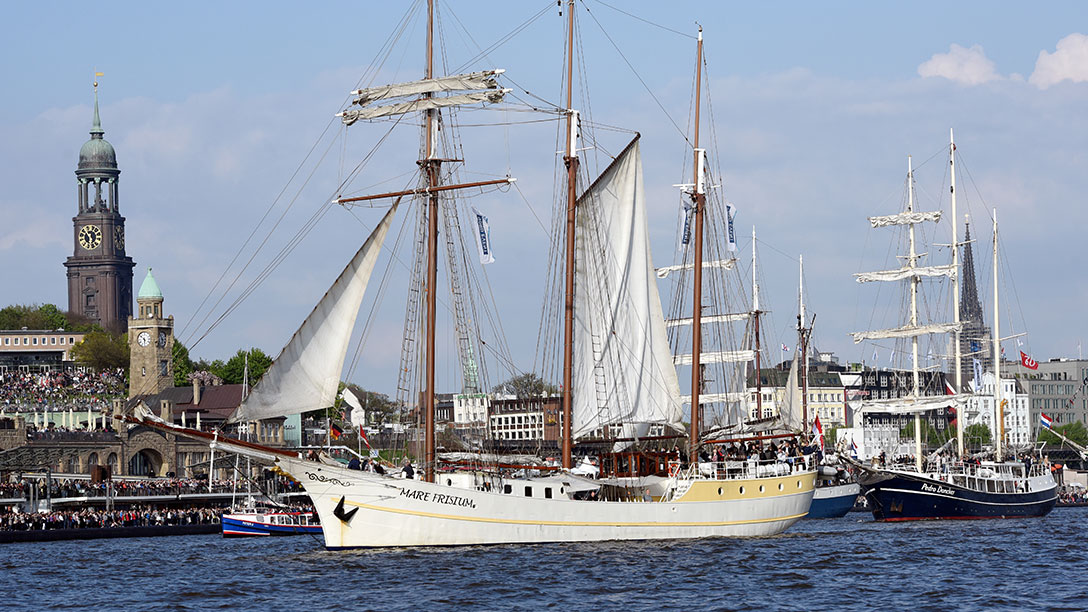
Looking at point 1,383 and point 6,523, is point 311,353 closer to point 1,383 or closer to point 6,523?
point 6,523

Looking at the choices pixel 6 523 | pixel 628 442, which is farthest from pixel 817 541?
pixel 6 523

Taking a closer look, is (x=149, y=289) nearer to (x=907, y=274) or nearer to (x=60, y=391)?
(x=60, y=391)

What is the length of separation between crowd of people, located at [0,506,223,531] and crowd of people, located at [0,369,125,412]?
68399mm

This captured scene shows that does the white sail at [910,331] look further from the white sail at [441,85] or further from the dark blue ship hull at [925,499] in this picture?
the white sail at [441,85]

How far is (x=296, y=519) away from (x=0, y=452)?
42550 mm

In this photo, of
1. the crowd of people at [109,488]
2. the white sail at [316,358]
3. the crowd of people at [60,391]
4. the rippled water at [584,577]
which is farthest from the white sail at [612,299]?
the crowd of people at [60,391]

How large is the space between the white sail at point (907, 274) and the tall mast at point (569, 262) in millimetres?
50919

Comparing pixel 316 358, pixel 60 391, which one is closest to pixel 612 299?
pixel 316 358

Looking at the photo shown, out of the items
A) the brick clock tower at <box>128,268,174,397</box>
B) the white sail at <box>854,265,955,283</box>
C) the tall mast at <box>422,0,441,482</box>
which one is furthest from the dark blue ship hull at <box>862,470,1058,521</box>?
the brick clock tower at <box>128,268,174,397</box>

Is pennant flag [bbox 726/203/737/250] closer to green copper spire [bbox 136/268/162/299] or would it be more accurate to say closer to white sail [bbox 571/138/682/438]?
white sail [bbox 571/138/682/438]

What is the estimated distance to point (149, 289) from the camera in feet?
618

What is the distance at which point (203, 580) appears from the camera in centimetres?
5578

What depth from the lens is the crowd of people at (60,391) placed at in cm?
16962

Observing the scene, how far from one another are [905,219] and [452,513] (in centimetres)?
6437
